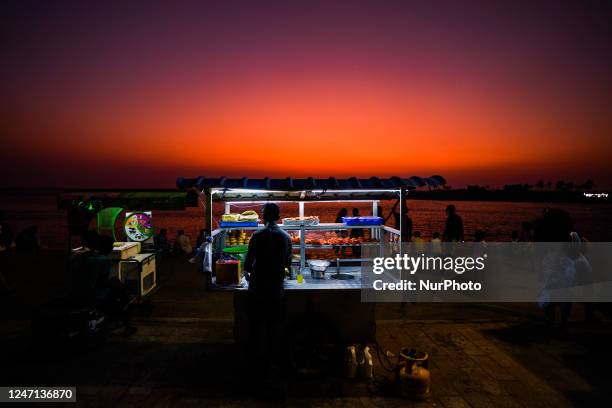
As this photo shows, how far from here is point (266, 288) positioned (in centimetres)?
469

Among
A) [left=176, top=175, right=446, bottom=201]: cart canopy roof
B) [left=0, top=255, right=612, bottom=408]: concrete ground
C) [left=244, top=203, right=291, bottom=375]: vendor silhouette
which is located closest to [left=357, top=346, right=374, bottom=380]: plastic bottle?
[left=0, top=255, right=612, bottom=408]: concrete ground

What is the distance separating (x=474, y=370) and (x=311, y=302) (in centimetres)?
262

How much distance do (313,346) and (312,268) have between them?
1.59m

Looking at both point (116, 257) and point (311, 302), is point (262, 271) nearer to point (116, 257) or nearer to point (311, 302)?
point (311, 302)

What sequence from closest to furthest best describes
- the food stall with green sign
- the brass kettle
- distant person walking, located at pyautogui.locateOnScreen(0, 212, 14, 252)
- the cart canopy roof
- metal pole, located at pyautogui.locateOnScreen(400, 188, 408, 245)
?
the brass kettle → the cart canopy roof → metal pole, located at pyautogui.locateOnScreen(400, 188, 408, 245) → the food stall with green sign → distant person walking, located at pyautogui.locateOnScreen(0, 212, 14, 252)

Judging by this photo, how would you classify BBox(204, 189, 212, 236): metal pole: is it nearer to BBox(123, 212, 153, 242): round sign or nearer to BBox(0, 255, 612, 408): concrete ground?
BBox(0, 255, 612, 408): concrete ground

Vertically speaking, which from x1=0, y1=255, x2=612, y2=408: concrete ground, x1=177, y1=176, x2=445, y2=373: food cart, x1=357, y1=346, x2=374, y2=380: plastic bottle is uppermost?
x1=177, y1=176, x2=445, y2=373: food cart

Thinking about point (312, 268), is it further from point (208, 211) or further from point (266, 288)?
point (208, 211)

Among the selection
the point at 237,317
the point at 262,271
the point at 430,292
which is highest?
the point at 262,271

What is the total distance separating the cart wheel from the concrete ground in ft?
0.73

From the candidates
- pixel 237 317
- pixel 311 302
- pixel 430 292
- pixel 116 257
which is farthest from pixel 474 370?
pixel 116 257

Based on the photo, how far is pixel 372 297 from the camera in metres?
5.78

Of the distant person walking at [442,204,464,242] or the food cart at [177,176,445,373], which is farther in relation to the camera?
the distant person walking at [442,204,464,242]

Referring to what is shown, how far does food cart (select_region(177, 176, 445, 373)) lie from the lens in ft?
17.1
